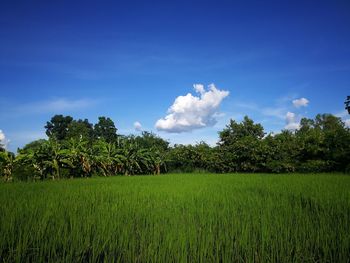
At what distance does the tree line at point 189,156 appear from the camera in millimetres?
9641

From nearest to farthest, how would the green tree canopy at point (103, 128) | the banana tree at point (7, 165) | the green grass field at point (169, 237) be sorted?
the green grass field at point (169, 237), the banana tree at point (7, 165), the green tree canopy at point (103, 128)

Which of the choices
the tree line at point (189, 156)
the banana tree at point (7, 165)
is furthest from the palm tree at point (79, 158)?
the banana tree at point (7, 165)

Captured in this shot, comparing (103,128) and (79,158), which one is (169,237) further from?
(103,128)

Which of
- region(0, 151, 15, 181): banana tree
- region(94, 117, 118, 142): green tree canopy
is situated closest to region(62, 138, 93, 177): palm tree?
region(0, 151, 15, 181): banana tree

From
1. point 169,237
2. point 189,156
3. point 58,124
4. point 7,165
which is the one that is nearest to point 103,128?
point 58,124

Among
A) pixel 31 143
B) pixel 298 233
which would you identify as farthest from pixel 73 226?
pixel 31 143

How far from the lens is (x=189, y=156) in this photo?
1853 centimetres

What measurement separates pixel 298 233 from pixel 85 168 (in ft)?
32.0

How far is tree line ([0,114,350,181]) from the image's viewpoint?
964 centimetres

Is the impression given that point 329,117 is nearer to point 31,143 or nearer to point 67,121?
point 67,121

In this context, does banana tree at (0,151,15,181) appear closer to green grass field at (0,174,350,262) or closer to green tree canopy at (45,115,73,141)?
green grass field at (0,174,350,262)

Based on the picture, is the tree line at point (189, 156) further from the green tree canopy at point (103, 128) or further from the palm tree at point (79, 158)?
the green tree canopy at point (103, 128)

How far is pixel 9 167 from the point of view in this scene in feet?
29.8

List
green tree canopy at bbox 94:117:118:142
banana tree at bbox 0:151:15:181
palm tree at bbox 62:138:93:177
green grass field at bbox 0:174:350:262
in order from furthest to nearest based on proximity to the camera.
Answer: green tree canopy at bbox 94:117:118:142 → palm tree at bbox 62:138:93:177 → banana tree at bbox 0:151:15:181 → green grass field at bbox 0:174:350:262
